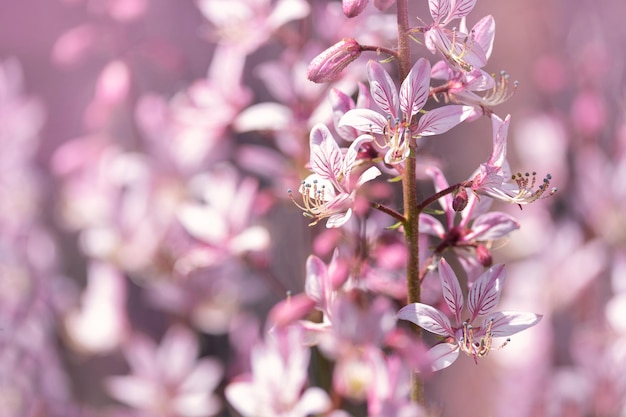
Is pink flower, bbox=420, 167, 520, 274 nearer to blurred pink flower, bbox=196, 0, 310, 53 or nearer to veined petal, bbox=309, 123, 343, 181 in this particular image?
veined petal, bbox=309, 123, 343, 181

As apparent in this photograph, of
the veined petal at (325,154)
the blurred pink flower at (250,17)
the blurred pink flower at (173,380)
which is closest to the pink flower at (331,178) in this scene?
the veined petal at (325,154)

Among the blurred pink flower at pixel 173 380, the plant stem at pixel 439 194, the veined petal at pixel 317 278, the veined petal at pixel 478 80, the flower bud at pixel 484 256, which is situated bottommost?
the blurred pink flower at pixel 173 380

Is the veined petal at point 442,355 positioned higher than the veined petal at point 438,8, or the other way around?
the veined petal at point 438,8

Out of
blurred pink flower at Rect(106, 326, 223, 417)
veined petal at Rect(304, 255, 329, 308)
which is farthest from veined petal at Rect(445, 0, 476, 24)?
blurred pink flower at Rect(106, 326, 223, 417)

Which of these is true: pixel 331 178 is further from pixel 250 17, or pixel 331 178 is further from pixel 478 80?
pixel 250 17

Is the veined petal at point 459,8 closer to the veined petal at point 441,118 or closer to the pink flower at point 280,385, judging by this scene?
the veined petal at point 441,118

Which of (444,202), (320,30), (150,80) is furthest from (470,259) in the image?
(150,80)

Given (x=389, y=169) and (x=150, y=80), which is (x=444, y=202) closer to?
(x=389, y=169)
